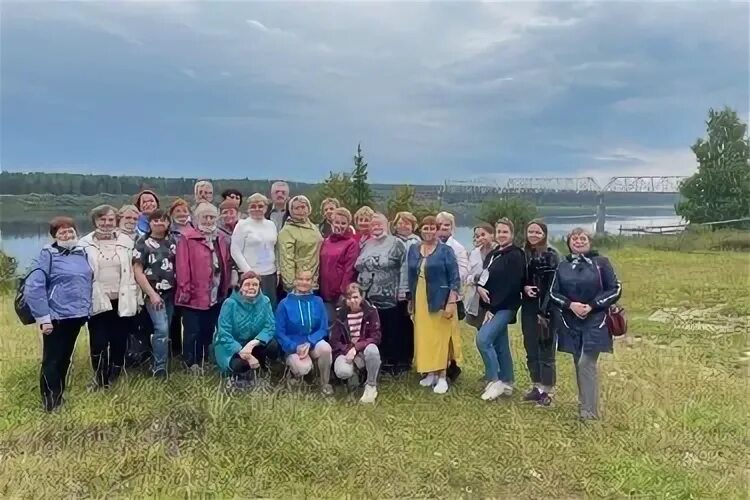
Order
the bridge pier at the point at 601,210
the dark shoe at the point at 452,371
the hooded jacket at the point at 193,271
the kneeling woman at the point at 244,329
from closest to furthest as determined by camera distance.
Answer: the kneeling woman at the point at 244,329 < the hooded jacket at the point at 193,271 < the dark shoe at the point at 452,371 < the bridge pier at the point at 601,210

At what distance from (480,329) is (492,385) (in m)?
0.46

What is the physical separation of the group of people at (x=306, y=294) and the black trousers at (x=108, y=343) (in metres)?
0.01

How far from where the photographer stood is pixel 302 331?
202 inches

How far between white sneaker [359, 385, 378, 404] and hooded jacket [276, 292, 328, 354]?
56 centimetres

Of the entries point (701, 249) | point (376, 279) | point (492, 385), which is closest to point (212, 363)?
point (376, 279)

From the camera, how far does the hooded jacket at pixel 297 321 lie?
5117 millimetres

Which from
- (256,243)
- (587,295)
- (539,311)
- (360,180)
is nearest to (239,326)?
(256,243)

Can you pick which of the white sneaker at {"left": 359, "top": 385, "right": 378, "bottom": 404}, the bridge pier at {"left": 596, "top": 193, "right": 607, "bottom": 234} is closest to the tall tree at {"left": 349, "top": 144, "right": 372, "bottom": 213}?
the bridge pier at {"left": 596, "top": 193, "right": 607, "bottom": 234}

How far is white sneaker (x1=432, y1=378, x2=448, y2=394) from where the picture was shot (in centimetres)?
548

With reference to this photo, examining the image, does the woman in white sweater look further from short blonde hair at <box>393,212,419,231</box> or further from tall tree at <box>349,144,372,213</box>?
tall tree at <box>349,144,372,213</box>

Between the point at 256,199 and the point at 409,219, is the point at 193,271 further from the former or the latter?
the point at 409,219

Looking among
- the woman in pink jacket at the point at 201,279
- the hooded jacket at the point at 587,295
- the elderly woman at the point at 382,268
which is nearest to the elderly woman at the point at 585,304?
the hooded jacket at the point at 587,295

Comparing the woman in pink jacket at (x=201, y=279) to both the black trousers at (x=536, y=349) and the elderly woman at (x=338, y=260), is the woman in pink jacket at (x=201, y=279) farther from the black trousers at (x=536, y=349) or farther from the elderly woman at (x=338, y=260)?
the black trousers at (x=536, y=349)

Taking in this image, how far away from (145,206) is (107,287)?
2.60ft
